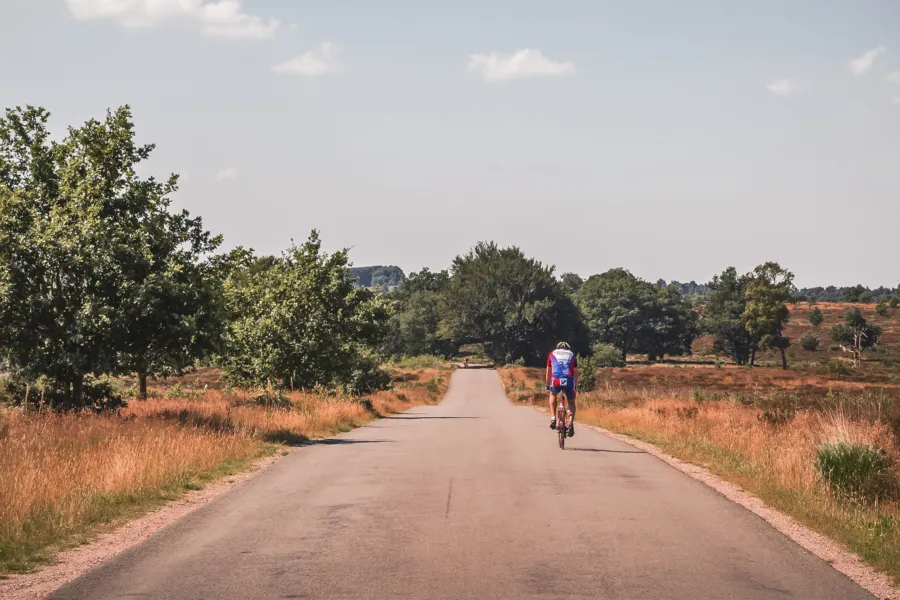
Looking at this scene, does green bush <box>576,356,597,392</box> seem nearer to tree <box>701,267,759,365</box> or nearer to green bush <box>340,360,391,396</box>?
green bush <box>340,360,391,396</box>

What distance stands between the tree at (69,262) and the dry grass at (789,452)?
39.8 ft

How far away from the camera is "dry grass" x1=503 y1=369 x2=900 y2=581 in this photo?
382 inches

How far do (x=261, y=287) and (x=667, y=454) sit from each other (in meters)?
19.3

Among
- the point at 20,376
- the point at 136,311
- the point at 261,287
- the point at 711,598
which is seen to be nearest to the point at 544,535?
the point at 711,598

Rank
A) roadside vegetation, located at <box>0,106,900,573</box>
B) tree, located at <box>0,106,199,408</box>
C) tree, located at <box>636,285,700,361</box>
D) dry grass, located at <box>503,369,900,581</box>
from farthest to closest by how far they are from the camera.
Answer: tree, located at <box>636,285,700,361</box>, tree, located at <box>0,106,199,408</box>, roadside vegetation, located at <box>0,106,900,573</box>, dry grass, located at <box>503,369,900,581</box>

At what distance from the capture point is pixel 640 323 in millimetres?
145875

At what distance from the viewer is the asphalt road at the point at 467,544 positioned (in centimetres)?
691

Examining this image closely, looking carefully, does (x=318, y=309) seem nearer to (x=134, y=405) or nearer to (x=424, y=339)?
(x=134, y=405)

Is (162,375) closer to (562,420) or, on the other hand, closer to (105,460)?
(105,460)

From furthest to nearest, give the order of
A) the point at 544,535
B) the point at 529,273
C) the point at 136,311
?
the point at 529,273
the point at 136,311
the point at 544,535

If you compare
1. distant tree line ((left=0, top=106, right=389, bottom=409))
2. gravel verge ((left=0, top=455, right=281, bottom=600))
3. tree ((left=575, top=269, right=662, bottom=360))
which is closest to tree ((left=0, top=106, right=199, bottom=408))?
distant tree line ((left=0, top=106, right=389, bottom=409))

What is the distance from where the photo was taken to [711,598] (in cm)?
666

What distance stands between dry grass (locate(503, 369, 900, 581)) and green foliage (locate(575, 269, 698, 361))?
371ft

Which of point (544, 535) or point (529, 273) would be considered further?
point (529, 273)
